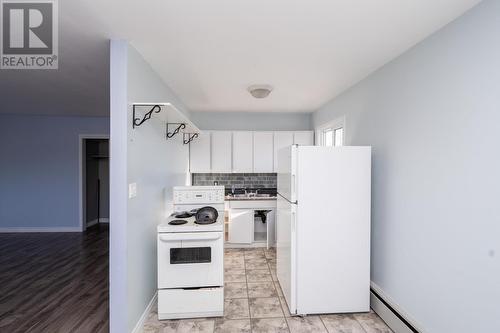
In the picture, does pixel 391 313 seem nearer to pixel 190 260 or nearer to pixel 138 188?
pixel 190 260

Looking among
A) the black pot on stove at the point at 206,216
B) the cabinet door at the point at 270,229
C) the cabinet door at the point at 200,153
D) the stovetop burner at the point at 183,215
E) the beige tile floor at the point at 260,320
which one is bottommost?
the beige tile floor at the point at 260,320

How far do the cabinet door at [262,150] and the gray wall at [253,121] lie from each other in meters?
0.28

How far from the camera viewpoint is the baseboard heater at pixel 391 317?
2.04 m

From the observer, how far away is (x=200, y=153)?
459 centimetres

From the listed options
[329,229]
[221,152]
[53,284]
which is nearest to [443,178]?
[329,229]

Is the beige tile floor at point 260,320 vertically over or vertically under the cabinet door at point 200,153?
under

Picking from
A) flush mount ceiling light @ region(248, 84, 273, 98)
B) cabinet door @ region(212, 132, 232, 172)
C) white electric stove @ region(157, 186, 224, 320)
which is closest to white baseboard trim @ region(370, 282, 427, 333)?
white electric stove @ region(157, 186, 224, 320)

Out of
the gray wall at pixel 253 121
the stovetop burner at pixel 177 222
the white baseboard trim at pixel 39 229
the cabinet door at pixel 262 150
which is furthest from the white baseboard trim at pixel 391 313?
the white baseboard trim at pixel 39 229

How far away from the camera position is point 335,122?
3.64m

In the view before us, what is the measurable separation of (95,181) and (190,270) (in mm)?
4989

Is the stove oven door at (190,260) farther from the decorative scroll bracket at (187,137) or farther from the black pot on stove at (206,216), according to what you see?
the decorative scroll bracket at (187,137)

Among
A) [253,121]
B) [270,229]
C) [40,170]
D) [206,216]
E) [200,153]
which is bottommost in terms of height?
[270,229]

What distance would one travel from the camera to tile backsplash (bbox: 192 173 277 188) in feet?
16.0

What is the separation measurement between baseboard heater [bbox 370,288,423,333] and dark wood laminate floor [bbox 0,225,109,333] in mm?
2505
